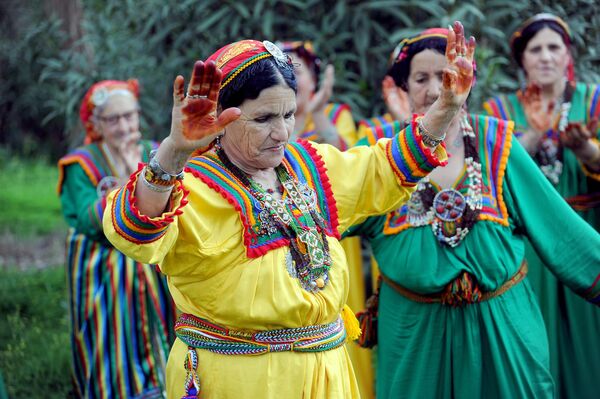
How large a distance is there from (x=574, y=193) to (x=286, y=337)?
255cm

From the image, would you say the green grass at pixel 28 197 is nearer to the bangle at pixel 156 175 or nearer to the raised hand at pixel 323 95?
the raised hand at pixel 323 95

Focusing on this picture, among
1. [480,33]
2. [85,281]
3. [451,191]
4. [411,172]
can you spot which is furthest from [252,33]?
[411,172]

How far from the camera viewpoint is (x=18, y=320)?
6691 millimetres

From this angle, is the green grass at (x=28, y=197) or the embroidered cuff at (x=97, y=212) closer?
the embroidered cuff at (x=97, y=212)

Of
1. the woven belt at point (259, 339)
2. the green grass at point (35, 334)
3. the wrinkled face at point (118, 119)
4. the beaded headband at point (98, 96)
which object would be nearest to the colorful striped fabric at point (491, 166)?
the woven belt at point (259, 339)

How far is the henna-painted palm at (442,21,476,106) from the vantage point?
2.73 metres

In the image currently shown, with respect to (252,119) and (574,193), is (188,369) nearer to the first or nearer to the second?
(252,119)

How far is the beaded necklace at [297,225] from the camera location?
8.83ft

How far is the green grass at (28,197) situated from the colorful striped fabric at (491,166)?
8.63m

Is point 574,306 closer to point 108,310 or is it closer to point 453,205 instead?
point 453,205

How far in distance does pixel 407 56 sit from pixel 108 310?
2.49 metres

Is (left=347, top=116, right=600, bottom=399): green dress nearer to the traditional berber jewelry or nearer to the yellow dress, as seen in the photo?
the yellow dress

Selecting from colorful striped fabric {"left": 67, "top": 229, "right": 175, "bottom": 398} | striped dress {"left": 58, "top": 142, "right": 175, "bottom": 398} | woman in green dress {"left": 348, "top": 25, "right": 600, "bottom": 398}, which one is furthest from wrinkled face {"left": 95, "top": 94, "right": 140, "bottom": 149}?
woman in green dress {"left": 348, "top": 25, "right": 600, "bottom": 398}

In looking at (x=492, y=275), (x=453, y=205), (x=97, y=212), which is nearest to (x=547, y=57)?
(x=453, y=205)
